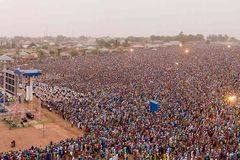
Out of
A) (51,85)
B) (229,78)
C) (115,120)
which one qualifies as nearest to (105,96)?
(115,120)

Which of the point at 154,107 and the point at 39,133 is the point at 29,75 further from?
the point at 154,107

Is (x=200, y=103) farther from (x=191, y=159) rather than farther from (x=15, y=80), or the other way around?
(x=15, y=80)

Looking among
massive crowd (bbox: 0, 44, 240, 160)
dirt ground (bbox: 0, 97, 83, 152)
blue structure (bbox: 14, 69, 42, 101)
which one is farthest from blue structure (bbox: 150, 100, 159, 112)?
blue structure (bbox: 14, 69, 42, 101)

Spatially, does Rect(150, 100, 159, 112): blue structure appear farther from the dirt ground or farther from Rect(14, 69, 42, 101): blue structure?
Rect(14, 69, 42, 101): blue structure

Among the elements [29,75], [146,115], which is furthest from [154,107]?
[29,75]

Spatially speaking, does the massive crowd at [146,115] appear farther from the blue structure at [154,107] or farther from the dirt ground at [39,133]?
the dirt ground at [39,133]

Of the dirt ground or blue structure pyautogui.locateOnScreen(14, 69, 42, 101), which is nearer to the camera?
the dirt ground

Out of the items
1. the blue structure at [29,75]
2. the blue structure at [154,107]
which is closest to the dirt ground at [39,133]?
Answer: the blue structure at [29,75]
